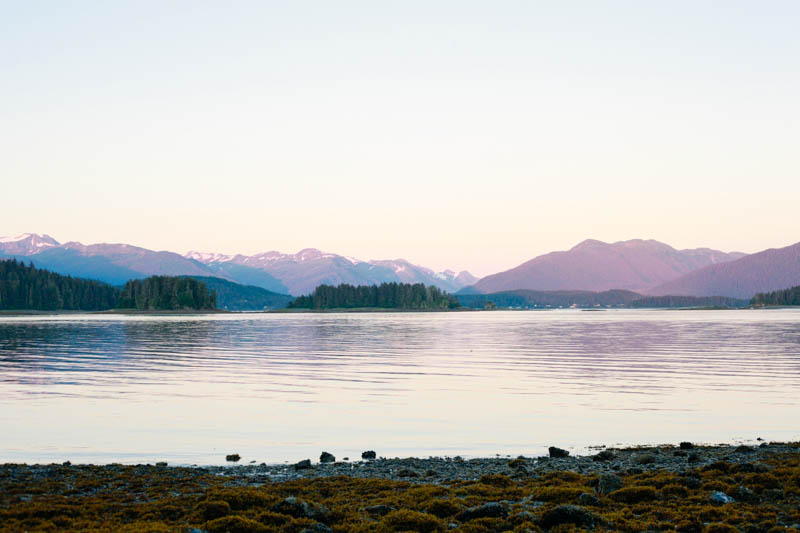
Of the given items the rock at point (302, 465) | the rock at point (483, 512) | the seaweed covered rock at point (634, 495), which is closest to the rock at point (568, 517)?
the rock at point (483, 512)

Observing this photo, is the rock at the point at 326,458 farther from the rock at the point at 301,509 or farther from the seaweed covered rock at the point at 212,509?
the seaweed covered rock at the point at 212,509

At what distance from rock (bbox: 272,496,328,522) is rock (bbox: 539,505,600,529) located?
5554mm

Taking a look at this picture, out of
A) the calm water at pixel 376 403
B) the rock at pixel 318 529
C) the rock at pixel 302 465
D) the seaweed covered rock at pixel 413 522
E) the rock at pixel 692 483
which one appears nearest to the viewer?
the rock at pixel 318 529

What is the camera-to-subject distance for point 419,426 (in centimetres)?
3534

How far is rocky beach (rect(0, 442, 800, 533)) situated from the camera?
18.0m

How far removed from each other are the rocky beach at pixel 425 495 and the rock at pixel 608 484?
0.12 feet

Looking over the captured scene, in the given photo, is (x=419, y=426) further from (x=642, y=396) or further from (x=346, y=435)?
(x=642, y=396)

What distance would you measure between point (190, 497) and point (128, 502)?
167 cm

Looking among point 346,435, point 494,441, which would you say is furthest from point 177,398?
point 494,441

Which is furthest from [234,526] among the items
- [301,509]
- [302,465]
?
[302,465]

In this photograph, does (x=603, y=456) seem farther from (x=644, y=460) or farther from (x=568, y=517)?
(x=568, y=517)

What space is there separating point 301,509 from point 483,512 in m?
4.69

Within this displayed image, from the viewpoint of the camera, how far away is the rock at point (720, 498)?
2002 cm

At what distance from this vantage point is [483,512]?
741 inches
